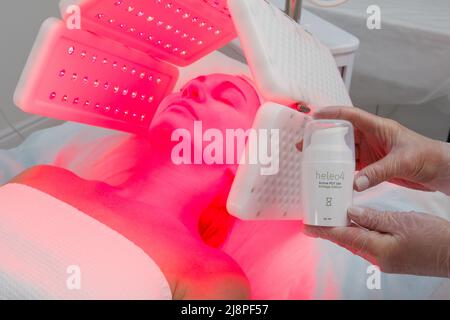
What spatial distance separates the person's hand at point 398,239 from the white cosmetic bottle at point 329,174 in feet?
0.08

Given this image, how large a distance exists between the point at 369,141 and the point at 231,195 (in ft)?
1.11

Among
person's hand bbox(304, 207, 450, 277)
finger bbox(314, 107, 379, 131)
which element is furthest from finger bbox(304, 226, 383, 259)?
finger bbox(314, 107, 379, 131)

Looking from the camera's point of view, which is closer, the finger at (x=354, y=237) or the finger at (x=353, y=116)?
the finger at (x=354, y=237)

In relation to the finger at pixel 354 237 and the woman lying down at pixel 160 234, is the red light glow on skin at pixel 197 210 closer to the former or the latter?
the woman lying down at pixel 160 234

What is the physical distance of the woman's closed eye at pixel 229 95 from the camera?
1.18 metres

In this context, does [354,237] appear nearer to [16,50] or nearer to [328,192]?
[328,192]

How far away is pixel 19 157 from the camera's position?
1.46 meters

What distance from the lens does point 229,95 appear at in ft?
3.87

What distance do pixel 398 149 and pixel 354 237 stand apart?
0.86ft

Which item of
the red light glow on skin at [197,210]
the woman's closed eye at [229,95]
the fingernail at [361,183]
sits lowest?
the red light glow on skin at [197,210]

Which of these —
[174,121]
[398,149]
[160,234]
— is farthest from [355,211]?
[174,121]

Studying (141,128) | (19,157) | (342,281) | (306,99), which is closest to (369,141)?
(306,99)

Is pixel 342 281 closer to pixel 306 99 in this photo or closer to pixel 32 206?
pixel 306 99

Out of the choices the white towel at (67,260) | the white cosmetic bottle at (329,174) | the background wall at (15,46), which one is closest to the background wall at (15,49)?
the background wall at (15,46)
